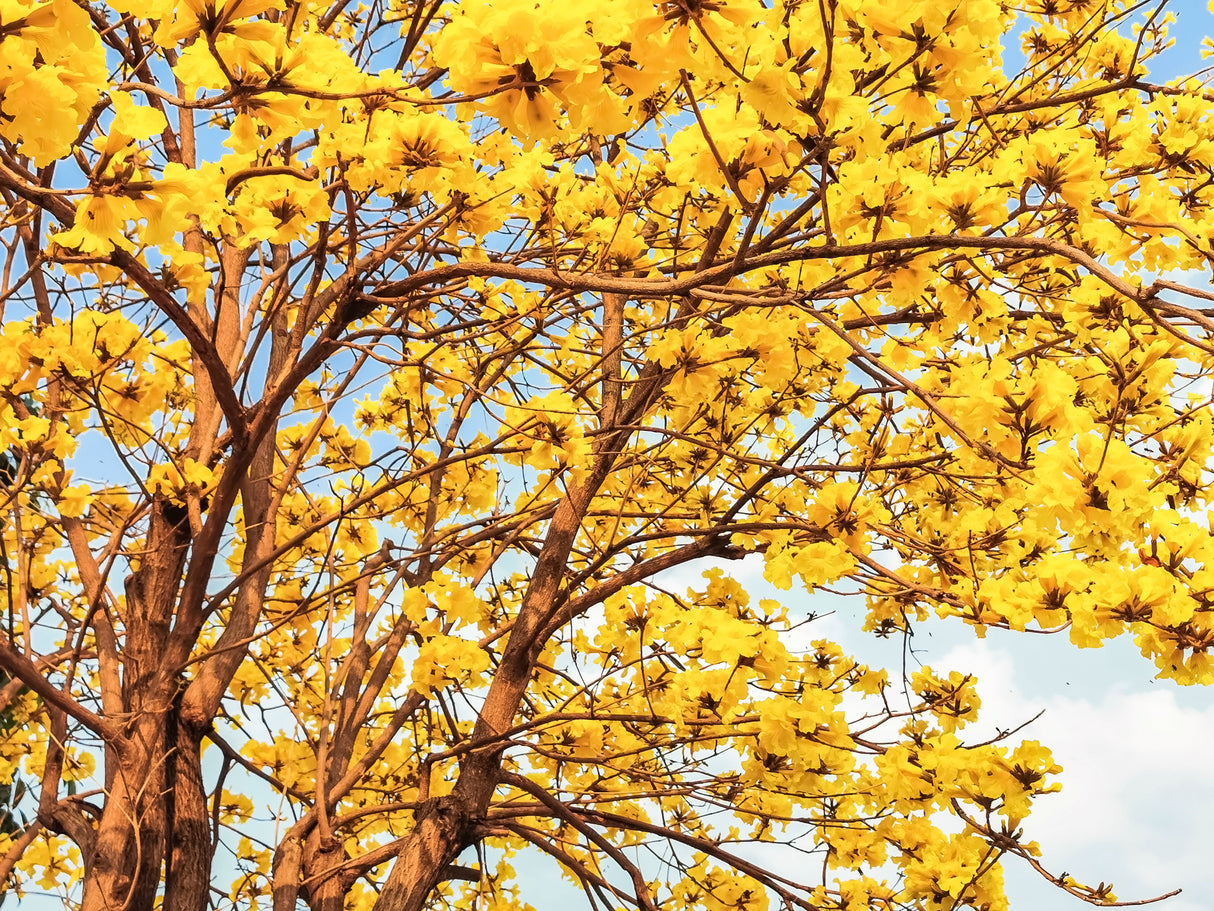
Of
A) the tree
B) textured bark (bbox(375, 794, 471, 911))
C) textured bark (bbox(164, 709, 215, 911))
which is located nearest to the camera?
the tree

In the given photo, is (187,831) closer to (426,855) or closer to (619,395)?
(426,855)

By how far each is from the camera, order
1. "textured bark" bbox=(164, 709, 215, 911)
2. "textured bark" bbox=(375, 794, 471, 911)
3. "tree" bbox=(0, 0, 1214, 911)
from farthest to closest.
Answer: "textured bark" bbox=(375, 794, 471, 911) → "textured bark" bbox=(164, 709, 215, 911) → "tree" bbox=(0, 0, 1214, 911)

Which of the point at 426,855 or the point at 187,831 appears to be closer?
the point at 187,831

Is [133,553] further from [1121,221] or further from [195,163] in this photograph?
[1121,221]

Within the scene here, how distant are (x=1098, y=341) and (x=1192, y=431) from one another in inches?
29.3

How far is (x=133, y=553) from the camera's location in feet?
11.2

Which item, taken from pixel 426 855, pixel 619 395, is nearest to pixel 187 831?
pixel 426 855

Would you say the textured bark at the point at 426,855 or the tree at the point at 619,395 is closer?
the tree at the point at 619,395

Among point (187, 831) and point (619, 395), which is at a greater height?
point (619, 395)

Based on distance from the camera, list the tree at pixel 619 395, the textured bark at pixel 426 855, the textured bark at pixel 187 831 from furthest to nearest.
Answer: the textured bark at pixel 426 855, the textured bark at pixel 187 831, the tree at pixel 619 395

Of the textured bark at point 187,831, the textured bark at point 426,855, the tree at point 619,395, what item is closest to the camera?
the tree at point 619,395

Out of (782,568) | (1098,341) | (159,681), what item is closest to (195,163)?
(159,681)

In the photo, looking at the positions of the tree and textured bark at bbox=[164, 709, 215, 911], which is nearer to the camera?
the tree

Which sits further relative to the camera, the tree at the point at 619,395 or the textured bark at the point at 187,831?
the textured bark at the point at 187,831
